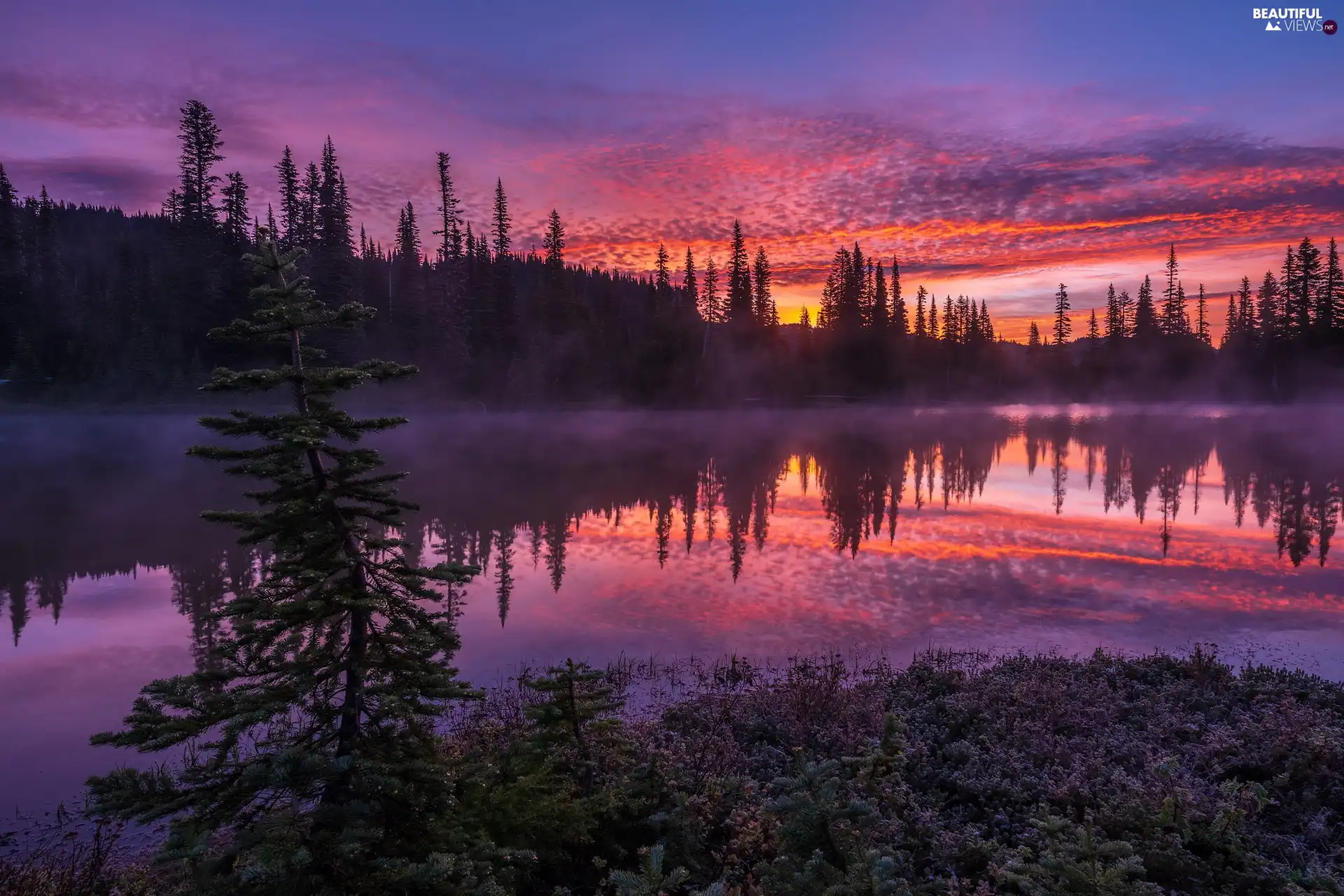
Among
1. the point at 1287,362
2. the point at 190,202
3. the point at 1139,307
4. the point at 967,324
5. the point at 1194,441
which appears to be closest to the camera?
the point at 1194,441

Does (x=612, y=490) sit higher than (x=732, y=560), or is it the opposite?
(x=612, y=490)

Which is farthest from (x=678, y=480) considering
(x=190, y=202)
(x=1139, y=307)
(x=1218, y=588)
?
(x=1139, y=307)

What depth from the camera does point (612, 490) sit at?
1222 inches

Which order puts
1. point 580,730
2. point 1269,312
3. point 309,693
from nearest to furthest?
point 309,693 < point 580,730 < point 1269,312

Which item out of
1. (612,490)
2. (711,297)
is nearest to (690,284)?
(711,297)

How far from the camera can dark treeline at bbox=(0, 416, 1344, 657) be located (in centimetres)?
1986

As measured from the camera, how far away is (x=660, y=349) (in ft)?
271

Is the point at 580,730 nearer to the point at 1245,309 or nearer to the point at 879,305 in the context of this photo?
the point at 879,305

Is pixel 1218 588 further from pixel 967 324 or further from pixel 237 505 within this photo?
pixel 967 324

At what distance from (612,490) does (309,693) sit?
25.7 metres

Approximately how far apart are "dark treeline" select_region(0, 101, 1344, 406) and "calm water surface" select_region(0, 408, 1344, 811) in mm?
27856

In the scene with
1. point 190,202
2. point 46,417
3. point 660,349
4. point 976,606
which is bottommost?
point 976,606

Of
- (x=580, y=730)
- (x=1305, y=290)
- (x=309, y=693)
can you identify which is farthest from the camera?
(x=1305, y=290)

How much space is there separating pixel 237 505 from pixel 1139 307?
125165 millimetres
